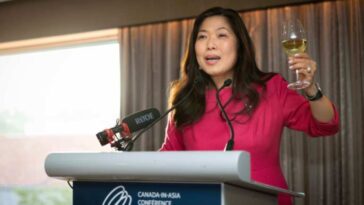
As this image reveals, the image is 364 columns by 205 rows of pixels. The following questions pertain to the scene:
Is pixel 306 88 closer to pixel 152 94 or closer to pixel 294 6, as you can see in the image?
pixel 294 6

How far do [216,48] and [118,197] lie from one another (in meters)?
0.76

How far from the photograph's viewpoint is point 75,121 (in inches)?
174

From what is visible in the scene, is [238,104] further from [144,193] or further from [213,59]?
[144,193]

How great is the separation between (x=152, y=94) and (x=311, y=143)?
1.33 meters

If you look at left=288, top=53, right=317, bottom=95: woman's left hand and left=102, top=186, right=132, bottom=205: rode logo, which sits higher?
left=288, top=53, right=317, bottom=95: woman's left hand

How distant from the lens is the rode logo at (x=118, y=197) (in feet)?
3.76

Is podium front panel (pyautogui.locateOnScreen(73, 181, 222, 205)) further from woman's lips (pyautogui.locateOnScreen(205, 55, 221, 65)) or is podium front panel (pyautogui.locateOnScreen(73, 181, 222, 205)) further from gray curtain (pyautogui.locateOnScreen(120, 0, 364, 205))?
gray curtain (pyautogui.locateOnScreen(120, 0, 364, 205))

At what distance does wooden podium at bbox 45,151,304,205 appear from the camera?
3.32ft

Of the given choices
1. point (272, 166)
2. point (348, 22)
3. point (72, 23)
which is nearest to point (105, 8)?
point (72, 23)

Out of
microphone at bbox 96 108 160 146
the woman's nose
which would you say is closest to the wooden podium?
microphone at bbox 96 108 160 146

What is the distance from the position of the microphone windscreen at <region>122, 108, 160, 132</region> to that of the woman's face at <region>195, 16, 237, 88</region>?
13.6 inches

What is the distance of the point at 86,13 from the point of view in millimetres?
4246

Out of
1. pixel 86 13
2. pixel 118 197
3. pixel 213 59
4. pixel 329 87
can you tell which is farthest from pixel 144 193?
pixel 86 13

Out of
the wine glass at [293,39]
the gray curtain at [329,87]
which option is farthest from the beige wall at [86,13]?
the wine glass at [293,39]
